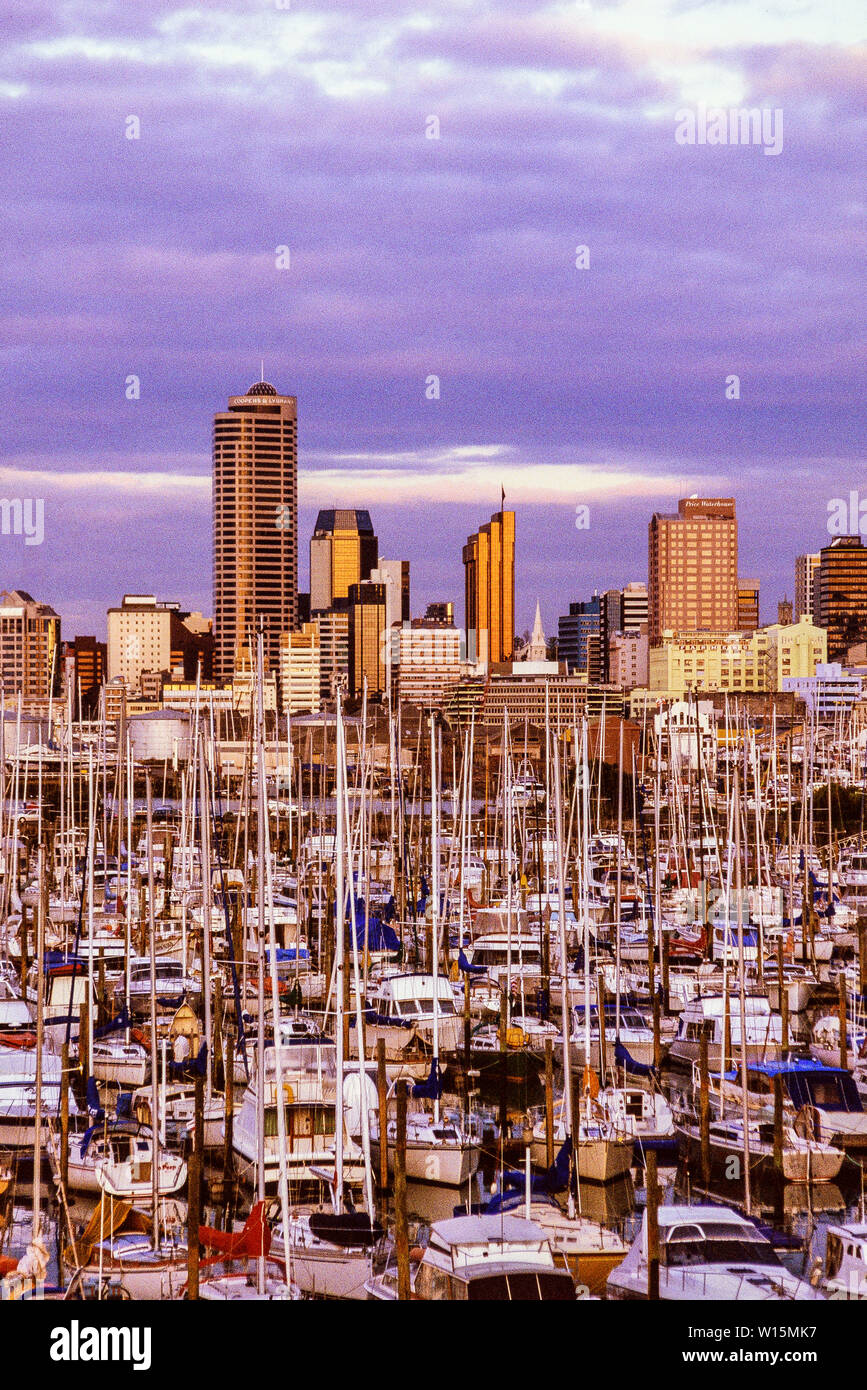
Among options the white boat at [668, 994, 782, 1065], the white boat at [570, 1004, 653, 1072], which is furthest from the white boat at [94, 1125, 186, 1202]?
the white boat at [668, 994, 782, 1065]

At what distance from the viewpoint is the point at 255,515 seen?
17988cm

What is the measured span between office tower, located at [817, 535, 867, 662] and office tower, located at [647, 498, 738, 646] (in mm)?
11371

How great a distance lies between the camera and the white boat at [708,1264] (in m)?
9.45

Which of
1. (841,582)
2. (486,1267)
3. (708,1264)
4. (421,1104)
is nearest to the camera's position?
(486,1267)

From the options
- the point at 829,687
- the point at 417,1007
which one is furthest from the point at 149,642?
the point at 417,1007

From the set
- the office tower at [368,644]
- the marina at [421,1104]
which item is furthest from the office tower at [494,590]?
the marina at [421,1104]

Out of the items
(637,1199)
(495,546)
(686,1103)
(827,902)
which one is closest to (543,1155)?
(637,1199)

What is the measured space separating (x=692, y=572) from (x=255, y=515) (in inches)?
1822

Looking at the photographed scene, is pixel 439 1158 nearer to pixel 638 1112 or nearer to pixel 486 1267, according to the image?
pixel 638 1112

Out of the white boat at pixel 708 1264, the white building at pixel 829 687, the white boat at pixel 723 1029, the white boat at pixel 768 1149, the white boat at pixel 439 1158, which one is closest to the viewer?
the white boat at pixel 708 1264

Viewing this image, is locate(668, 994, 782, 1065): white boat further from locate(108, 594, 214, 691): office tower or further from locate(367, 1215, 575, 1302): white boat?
locate(108, 594, 214, 691): office tower

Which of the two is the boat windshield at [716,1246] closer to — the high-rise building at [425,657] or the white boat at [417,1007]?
the white boat at [417,1007]

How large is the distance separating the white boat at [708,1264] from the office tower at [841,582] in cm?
14549
